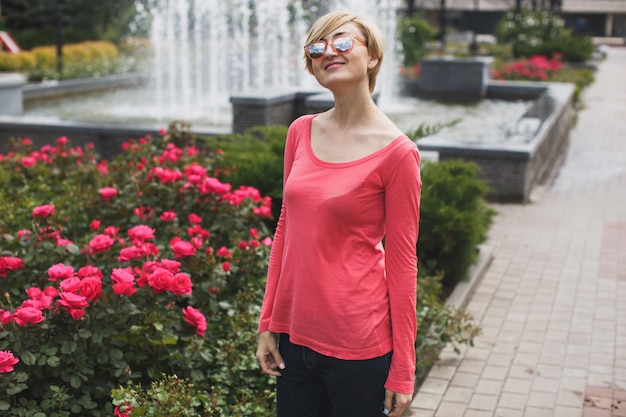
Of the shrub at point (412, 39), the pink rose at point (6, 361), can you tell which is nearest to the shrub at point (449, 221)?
the pink rose at point (6, 361)

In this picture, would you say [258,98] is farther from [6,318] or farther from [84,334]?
[6,318]

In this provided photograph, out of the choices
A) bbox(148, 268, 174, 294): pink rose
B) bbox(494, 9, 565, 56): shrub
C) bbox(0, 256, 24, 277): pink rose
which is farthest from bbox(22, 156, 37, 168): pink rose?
bbox(494, 9, 565, 56): shrub

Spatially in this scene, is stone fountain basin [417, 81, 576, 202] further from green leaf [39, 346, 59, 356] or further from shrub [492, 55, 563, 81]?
shrub [492, 55, 563, 81]

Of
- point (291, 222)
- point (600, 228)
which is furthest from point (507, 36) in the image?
A: point (291, 222)

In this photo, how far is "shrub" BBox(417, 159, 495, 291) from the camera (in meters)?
6.74

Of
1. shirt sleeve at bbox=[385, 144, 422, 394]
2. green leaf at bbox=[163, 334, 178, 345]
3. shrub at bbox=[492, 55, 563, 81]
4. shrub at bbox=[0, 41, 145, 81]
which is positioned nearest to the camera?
shirt sleeve at bbox=[385, 144, 422, 394]

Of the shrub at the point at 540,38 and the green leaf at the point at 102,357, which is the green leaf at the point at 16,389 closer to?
the green leaf at the point at 102,357

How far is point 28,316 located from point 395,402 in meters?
1.72

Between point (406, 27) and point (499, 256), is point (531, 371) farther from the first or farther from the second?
point (406, 27)

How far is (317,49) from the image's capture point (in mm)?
2637

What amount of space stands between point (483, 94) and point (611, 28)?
195 feet

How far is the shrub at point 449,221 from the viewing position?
22.1ft

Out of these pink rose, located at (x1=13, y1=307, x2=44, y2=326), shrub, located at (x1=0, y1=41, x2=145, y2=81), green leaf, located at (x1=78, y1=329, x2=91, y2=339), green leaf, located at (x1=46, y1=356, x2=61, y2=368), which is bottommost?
green leaf, located at (x1=46, y1=356, x2=61, y2=368)

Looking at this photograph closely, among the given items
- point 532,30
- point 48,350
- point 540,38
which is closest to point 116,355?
point 48,350
